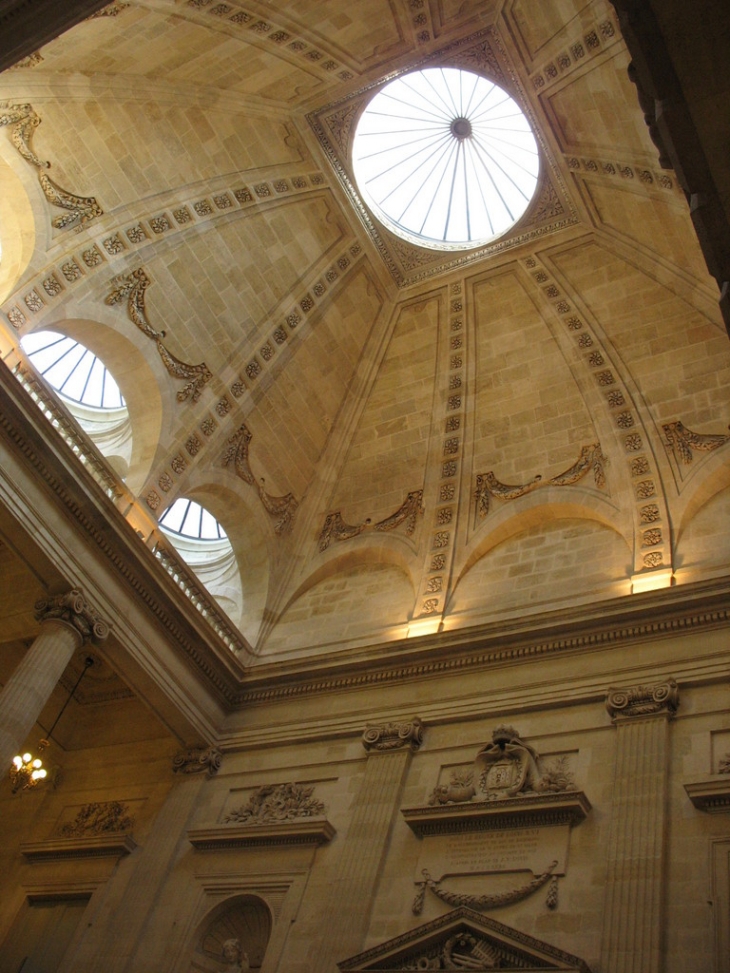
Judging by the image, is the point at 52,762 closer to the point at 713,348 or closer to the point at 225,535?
the point at 225,535

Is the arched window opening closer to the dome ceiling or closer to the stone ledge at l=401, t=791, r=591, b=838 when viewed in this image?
the dome ceiling

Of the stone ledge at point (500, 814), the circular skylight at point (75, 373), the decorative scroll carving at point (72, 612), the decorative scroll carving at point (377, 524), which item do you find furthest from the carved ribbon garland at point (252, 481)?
the stone ledge at point (500, 814)

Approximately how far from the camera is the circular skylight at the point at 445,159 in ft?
54.3

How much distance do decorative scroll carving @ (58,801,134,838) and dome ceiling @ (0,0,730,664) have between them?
3029 millimetres

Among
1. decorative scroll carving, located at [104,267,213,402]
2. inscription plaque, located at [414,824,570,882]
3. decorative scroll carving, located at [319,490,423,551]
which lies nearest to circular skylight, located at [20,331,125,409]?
decorative scroll carving, located at [104,267,213,402]

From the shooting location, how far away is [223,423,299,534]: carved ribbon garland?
15703 mm

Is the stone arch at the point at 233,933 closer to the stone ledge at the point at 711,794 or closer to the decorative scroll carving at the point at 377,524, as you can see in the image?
the stone ledge at the point at 711,794

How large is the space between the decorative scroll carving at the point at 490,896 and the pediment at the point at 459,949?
216mm

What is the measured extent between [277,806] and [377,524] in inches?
206

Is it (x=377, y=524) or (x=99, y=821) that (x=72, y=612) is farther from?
(x=377, y=524)

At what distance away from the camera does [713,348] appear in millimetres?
13914

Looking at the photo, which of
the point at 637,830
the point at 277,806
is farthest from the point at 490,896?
the point at 277,806

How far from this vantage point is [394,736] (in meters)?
11.6

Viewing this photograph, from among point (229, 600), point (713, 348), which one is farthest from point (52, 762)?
point (713, 348)
